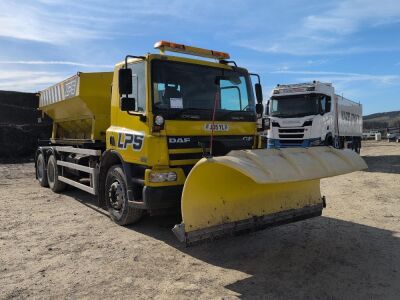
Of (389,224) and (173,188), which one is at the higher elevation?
(173,188)

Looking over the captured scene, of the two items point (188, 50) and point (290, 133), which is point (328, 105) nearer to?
point (290, 133)

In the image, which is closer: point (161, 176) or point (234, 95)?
point (161, 176)

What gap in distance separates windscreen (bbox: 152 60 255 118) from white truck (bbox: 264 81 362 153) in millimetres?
8288

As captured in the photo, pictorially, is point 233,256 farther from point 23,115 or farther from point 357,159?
point 23,115

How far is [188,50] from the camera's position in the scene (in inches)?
256

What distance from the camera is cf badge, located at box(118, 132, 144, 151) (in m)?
5.98

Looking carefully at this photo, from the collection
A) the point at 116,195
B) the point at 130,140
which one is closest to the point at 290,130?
the point at 116,195

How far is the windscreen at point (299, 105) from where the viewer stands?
615 inches

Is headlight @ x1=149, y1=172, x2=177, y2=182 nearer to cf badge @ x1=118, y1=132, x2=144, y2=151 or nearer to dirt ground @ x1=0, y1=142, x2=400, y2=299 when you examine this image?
cf badge @ x1=118, y1=132, x2=144, y2=151

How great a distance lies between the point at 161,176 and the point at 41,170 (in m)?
7.03

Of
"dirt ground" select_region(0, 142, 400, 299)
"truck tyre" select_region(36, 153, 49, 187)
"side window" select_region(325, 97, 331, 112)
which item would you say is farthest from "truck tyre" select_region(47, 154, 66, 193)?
"side window" select_region(325, 97, 331, 112)

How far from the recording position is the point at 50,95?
10.4 meters

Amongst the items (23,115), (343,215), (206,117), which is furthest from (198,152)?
(23,115)

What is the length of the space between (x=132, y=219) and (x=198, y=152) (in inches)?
62.5
